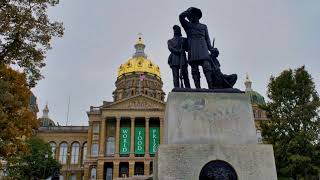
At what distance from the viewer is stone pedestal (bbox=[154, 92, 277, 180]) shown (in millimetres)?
7047

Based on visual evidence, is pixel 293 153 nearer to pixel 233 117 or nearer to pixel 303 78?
pixel 303 78

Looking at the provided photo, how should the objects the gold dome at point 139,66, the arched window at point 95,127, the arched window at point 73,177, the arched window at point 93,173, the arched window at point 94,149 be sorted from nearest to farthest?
the arched window at point 93,173, the arched window at point 94,149, the arched window at point 95,127, the arched window at point 73,177, the gold dome at point 139,66

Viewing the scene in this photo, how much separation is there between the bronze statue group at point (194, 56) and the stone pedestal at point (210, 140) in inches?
22.9

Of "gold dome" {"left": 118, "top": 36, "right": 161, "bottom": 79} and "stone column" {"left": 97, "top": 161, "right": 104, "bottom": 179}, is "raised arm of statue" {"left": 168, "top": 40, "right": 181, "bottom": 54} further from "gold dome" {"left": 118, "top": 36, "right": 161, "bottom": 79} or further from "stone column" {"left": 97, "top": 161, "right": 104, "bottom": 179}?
"gold dome" {"left": 118, "top": 36, "right": 161, "bottom": 79}

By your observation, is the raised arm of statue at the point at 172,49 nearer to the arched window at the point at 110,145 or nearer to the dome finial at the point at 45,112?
the arched window at the point at 110,145

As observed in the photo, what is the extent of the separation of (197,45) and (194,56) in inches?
10.5

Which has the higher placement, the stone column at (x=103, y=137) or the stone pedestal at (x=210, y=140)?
the stone column at (x=103, y=137)

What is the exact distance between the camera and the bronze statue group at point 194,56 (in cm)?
819

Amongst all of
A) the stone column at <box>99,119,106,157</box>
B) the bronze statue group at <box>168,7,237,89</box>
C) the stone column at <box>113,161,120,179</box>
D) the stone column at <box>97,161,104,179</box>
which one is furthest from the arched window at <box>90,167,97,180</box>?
the bronze statue group at <box>168,7,237,89</box>

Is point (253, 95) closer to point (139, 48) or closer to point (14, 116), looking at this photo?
point (139, 48)

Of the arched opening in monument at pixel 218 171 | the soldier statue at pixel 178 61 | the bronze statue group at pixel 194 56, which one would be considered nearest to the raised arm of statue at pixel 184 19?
the bronze statue group at pixel 194 56

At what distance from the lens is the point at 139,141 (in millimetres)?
63062

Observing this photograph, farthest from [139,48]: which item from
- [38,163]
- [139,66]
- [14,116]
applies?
[14,116]

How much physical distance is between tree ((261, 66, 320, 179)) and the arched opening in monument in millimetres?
17199
